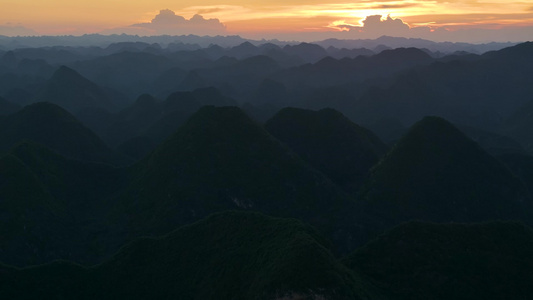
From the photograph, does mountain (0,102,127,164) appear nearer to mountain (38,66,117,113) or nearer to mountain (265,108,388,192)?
mountain (265,108,388,192)

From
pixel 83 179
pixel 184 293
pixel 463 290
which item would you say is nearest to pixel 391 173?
pixel 463 290

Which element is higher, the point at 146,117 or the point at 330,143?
the point at 330,143

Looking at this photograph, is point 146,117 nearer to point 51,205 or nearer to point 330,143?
point 330,143

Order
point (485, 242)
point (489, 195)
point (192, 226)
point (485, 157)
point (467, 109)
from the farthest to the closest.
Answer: point (467, 109)
point (485, 157)
point (489, 195)
point (192, 226)
point (485, 242)

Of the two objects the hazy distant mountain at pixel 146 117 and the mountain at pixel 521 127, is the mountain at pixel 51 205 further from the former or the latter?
the mountain at pixel 521 127

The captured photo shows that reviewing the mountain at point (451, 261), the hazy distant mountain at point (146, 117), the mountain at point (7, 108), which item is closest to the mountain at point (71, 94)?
the hazy distant mountain at point (146, 117)

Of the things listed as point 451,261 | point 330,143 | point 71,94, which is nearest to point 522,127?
point 330,143

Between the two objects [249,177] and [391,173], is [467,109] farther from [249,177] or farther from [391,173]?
[249,177]
